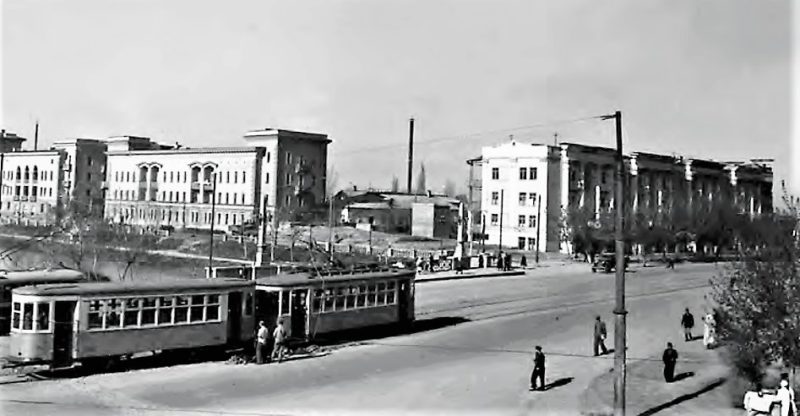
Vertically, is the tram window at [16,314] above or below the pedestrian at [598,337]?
above

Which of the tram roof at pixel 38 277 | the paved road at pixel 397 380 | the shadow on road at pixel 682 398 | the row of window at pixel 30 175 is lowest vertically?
the shadow on road at pixel 682 398

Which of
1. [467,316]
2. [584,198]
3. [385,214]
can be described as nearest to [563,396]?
[467,316]

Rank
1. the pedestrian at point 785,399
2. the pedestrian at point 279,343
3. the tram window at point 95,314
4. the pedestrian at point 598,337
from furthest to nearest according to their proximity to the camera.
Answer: the pedestrian at point 598,337 < the pedestrian at point 279,343 < the tram window at point 95,314 < the pedestrian at point 785,399

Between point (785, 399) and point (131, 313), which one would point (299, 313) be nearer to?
point (131, 313)

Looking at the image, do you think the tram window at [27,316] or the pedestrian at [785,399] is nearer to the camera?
the pedestrian at [785,399]

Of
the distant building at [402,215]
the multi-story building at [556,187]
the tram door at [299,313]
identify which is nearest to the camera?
the tram door at [299,313]

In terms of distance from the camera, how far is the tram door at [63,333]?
52.3 ft

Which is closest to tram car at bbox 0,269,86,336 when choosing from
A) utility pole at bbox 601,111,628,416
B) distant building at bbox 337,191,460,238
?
utility pole at bbox 601,111,628,416

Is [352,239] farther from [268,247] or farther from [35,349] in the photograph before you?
[35,349]

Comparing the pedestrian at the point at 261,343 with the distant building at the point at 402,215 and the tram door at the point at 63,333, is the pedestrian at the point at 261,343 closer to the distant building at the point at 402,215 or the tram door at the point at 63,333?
the tram door at the point at 63,333

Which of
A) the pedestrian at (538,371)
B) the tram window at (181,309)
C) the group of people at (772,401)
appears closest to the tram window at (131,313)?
the tram window at (181,309)

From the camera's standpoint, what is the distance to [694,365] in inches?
810

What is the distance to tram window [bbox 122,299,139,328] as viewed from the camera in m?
16.9

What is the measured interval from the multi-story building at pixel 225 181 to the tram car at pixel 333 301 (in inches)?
2003
